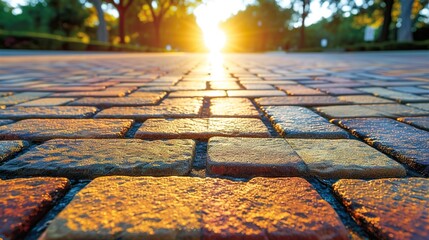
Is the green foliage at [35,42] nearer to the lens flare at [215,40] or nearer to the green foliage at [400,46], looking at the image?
the green foliage at [400,46]

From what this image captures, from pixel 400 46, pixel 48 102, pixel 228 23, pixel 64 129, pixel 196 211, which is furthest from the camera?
pixel 228 23

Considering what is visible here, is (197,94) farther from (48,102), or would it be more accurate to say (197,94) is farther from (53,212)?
(53,212)

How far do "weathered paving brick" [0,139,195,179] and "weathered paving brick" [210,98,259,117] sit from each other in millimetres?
570

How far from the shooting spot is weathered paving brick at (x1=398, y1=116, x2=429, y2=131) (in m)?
1.41

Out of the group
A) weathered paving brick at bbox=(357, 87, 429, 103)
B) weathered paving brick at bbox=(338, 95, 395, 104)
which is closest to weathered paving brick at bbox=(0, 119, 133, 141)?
weathered paving brick at bbox=(338, 95, 395, 104)

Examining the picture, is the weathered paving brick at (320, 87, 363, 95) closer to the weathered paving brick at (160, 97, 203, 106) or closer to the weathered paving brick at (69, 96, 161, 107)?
the weathered paving brick at (160, 97, 203, 106)

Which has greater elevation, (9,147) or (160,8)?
(160,8)

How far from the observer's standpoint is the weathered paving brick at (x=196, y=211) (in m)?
0.61

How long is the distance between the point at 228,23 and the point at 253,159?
54244 mm

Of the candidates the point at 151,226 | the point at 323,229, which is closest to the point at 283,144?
the point at 323,229

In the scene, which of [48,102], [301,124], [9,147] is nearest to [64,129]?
[9,147]

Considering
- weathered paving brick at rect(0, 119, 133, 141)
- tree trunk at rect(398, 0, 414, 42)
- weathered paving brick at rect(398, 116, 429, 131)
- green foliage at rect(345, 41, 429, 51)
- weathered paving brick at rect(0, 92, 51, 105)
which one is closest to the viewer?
weathered paving brick at rect(0, 119, 133, 141)

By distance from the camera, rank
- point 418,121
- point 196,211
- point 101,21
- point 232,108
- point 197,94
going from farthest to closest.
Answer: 1. point 101,21
2. point 197,94
3. point 232,108
4. point 418,121
5. point 196,211

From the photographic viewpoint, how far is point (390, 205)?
704 millimetres
